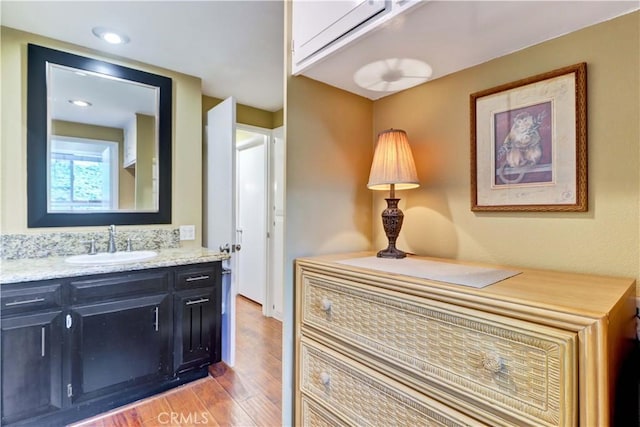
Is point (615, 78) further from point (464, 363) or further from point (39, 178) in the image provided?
point (39, 178)

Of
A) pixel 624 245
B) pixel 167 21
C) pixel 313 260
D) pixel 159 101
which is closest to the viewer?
pixel 624 245

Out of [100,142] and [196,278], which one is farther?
[100,142]

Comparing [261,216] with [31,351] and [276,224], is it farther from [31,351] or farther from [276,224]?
[31,351]

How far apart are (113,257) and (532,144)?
2452mm

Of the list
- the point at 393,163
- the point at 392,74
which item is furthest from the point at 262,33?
the point at 393,163

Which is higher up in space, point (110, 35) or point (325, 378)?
point (110, 35)

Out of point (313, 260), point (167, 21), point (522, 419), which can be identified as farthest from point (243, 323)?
point (522, 419)

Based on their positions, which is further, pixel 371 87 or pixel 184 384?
pixel 184 384

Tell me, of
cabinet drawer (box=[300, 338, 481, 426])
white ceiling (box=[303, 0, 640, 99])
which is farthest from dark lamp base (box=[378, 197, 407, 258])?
white ceiling (box=[303, 0, 640, 99])

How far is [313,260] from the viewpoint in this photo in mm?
1209

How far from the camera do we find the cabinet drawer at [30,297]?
1.50 meters

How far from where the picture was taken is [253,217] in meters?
3.89

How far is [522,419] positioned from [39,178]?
270 cm

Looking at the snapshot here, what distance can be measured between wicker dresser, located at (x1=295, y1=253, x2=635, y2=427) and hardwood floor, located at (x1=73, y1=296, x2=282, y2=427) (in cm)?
82
